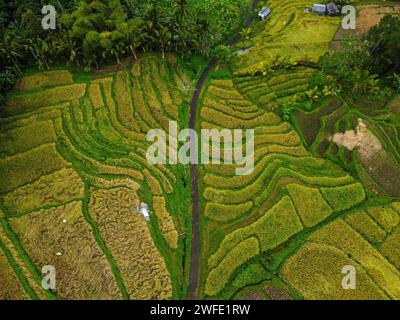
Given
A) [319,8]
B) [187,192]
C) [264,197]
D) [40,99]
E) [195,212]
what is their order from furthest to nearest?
[319,8] → [40,99] → [187,192] → [264,197] → [195,212]

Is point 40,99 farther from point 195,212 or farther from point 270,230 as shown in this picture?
point 270,230

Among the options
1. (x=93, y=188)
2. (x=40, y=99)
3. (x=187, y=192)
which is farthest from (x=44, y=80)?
(x=187, y=192)

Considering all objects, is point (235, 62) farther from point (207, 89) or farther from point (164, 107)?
point (164, 107)

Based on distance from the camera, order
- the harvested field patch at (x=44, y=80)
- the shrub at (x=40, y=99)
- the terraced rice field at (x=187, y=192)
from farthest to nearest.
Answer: the harvested field patch at (x=44, y=80), the shrub at (x=40, y=99), the terraced rice field at (x=187, y=192)

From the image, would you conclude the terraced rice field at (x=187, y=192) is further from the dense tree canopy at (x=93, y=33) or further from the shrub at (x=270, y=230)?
the dense tree canopy at (x=93, y=33)

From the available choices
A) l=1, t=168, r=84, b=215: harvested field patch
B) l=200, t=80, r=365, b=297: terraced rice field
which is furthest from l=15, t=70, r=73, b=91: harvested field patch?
l=200, t=80, r=365, b=297: terraced rice field

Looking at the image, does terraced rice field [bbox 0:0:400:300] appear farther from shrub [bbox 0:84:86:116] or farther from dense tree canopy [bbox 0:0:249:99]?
dense tree canopy [bbox 0:0:249:99]

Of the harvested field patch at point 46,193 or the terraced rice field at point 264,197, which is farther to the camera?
the harvested field patch at point 46,193

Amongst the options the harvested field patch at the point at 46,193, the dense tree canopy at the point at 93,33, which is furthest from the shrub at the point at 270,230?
the dense tree canopy at the point at 93,33
